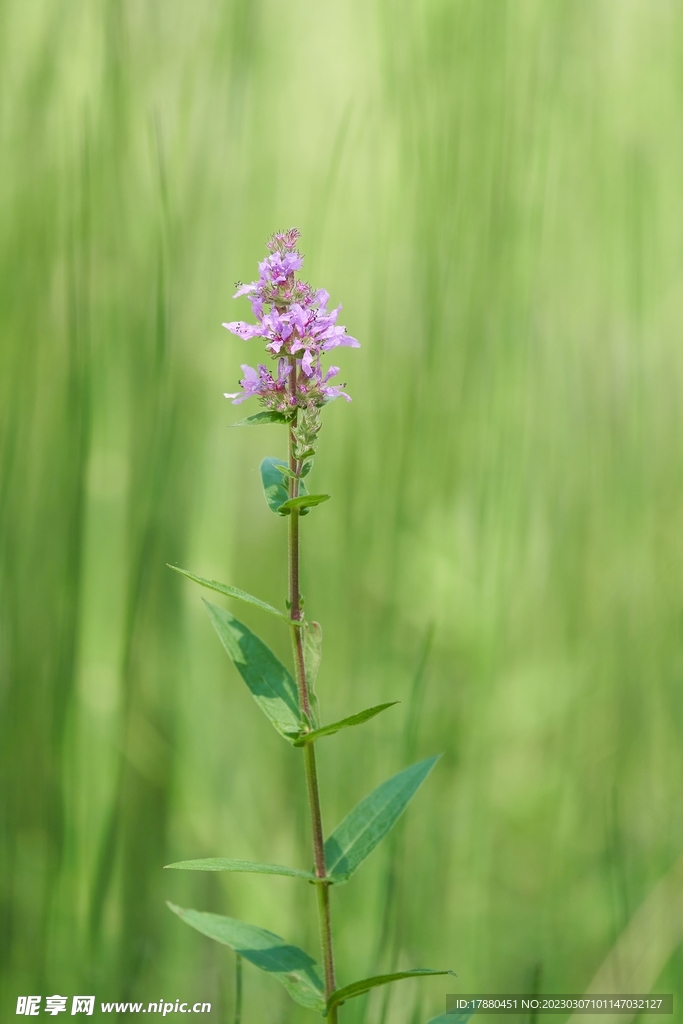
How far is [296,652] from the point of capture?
72 cm

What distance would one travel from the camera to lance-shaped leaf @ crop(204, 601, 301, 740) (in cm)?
77

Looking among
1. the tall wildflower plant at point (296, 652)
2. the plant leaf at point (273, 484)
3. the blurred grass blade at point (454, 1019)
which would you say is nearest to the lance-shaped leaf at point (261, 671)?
the tall wildflower plant at point (296, 652)

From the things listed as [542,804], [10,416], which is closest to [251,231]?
[10,416]

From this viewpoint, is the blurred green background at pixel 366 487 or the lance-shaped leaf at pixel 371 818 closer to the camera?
the lance-shaped leaf at pixel 371 818

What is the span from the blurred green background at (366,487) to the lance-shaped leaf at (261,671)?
1.02 ft

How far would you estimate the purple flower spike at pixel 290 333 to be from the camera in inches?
27.8

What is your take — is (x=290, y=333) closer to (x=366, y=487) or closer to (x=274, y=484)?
(x=274, y=484)

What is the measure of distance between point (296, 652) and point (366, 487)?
57cm

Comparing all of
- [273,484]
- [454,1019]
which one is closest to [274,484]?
[273,484]

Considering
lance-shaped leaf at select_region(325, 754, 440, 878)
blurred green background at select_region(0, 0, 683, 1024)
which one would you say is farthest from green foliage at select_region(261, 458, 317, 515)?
blurred green background at select_region(0, 0, 683, 1024)

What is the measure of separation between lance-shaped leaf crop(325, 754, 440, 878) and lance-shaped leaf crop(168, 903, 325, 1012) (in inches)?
3.3

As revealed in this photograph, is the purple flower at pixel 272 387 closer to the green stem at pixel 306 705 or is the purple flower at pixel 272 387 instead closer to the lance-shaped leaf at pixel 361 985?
the green stem at pixel 306 705

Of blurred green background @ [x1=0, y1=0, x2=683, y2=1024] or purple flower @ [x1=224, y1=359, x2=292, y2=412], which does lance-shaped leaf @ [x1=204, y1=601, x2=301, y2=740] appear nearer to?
purple flower @ [x1=224, y1=359, x2=292, y2=412]

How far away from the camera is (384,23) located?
1.30 m
